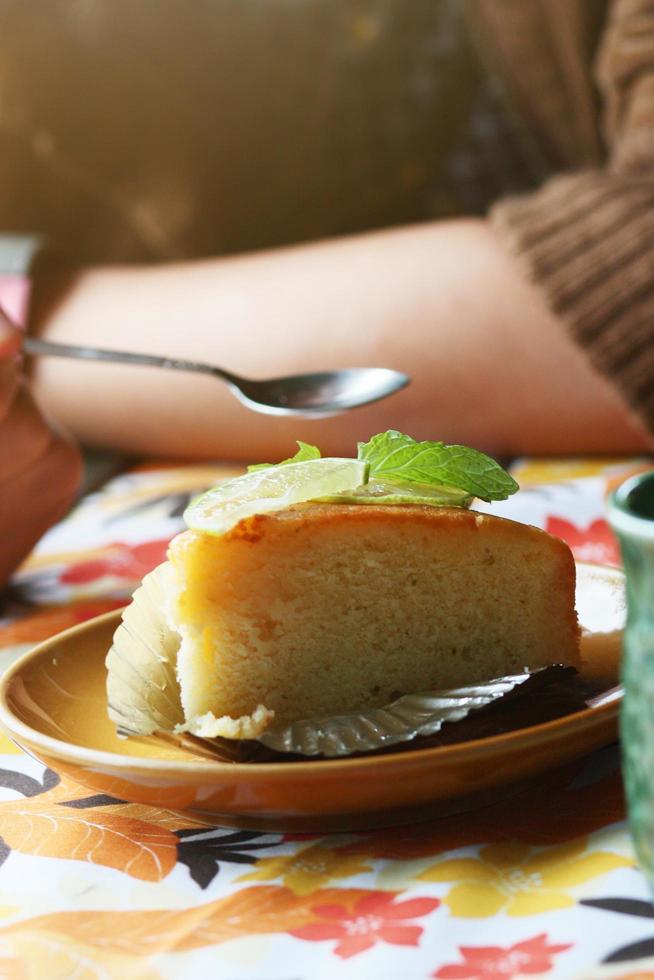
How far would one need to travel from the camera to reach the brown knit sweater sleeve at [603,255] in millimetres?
1121

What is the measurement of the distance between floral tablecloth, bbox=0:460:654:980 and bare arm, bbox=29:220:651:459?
72 centimetres

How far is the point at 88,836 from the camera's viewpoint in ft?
1.75

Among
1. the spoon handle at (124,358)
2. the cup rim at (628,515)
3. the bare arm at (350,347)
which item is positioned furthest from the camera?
the bare arm at (350,347)

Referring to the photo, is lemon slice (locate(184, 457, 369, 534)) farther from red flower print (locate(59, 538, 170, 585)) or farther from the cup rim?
red flower print (locate(59, 538, 170, 585))

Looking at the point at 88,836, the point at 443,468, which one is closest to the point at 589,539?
the point at 443,468

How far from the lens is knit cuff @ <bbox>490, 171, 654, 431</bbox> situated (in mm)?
1120

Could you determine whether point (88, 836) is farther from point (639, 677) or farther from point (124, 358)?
point (124, 358)

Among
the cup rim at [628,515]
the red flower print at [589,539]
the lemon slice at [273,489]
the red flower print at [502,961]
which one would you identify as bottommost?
the red flower print at [589,539]

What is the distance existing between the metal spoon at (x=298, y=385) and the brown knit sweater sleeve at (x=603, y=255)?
292mm

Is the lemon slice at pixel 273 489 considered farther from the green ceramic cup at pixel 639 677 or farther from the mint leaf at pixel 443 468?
the green ceramic cup at pixel 639 677

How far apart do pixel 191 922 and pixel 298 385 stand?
0.57 m

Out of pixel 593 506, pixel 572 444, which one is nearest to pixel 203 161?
pixel 572 444

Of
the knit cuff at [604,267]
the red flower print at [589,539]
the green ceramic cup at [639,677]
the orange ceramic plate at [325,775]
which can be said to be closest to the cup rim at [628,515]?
the green ceramic cup at [639,677]

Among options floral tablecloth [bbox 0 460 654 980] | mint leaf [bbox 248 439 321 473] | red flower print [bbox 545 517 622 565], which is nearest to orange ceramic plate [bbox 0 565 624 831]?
floral tablecloth [bbox 0 460 654 980]
